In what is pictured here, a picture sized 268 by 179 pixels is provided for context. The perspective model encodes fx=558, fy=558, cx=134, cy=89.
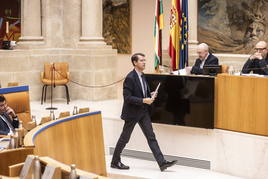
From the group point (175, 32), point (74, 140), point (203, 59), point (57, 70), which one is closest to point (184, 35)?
point (175, 32)

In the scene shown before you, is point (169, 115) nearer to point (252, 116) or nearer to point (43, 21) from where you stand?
point (252, 116)

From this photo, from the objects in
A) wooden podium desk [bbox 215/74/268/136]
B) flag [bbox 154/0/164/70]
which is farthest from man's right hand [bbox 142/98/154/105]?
flag [bbox 154/0/164/70]

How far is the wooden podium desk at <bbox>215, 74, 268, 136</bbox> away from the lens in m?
7.93

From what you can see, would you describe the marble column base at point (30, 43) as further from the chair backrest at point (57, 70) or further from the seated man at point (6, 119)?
the seated man at point (6, 119)

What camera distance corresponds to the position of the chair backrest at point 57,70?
493 inches

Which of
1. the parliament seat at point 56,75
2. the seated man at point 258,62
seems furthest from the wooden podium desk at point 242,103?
the parliament seat at point 56,75

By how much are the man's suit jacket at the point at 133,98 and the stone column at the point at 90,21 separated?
5258mm

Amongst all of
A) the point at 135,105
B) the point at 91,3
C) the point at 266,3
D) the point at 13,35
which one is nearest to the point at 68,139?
the point at 135,105

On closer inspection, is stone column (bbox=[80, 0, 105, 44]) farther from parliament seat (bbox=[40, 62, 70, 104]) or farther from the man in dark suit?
the man in dark suit

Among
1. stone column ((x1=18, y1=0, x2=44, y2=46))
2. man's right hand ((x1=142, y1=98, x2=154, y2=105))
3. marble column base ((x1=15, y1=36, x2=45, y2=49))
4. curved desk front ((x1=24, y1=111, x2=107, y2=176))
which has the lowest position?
curved desk front ((x1=24, y1=111, x2=107, y2=176))

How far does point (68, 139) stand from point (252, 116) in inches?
114

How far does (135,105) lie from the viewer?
→ 26.2ft

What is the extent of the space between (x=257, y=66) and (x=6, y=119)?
4024 mm

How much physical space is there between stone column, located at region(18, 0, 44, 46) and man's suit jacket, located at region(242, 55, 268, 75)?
5779 millimetres
